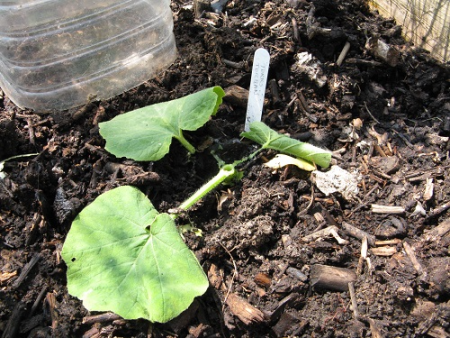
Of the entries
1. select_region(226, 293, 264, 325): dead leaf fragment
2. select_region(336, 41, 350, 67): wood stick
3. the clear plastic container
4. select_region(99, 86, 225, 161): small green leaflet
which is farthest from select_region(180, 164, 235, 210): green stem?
select_region(336, 41, 350, 67): wood stick

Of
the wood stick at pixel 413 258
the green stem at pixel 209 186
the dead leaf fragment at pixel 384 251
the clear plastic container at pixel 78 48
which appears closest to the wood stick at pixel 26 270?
the green stem at pixel 209 186

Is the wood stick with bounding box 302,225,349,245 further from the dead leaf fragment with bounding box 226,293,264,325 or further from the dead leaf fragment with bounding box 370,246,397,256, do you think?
the dead leaf fragment with bounding box 226,293,264,325

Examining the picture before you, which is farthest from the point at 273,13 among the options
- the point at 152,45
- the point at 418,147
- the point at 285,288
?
the point at 285,288

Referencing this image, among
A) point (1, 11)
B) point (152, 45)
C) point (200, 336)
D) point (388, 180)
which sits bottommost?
point (200, 336)

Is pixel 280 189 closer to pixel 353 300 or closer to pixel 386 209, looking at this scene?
pixel 386 209

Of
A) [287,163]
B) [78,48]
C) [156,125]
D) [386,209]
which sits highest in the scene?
[78,48]

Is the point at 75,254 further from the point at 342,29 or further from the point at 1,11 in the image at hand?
the point at 342,29

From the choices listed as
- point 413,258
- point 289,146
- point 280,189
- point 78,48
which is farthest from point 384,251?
point 78,48
